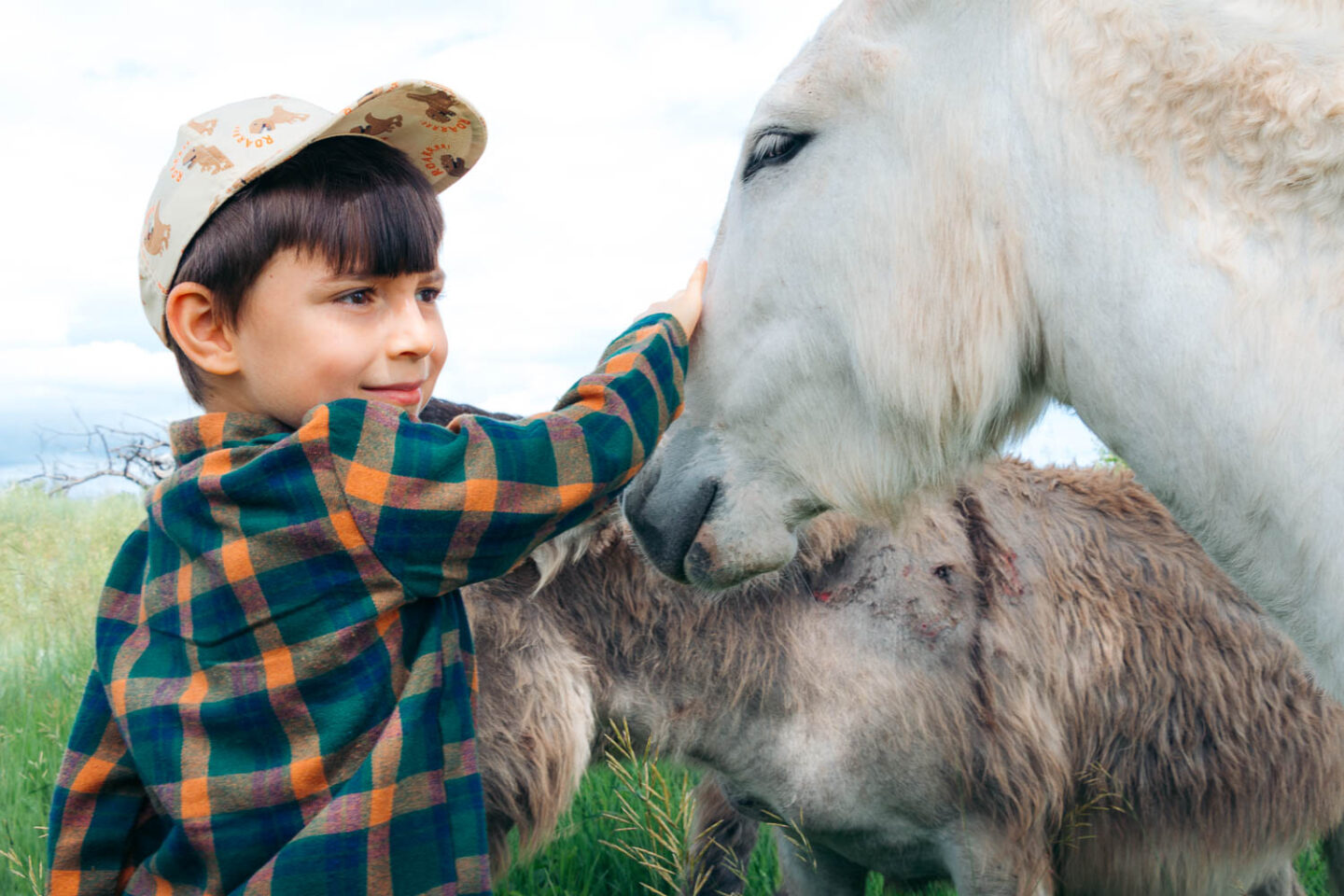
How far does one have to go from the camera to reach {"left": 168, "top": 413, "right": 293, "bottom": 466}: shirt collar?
5.30 ft

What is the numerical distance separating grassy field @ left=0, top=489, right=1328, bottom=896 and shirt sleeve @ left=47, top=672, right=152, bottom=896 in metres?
1.01

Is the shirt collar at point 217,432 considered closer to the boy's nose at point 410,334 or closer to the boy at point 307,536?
the boy at point 307,536

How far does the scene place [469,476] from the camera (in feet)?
4.80

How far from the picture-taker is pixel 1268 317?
1188mm

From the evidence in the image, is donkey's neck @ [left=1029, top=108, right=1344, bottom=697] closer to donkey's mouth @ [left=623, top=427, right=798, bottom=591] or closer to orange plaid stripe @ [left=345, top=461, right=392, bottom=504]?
donkey's mouth @ [left=623, top=427, right=798, bottom=591]

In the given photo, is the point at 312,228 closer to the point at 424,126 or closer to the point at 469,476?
the point at 424,126

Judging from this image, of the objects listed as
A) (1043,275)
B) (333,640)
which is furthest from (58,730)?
(1043,275)

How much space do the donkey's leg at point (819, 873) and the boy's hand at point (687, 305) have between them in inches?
77.4

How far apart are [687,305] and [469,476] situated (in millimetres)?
573

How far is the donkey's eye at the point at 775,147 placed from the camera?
1.64 meters

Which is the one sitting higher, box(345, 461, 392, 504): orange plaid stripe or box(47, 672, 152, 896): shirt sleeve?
box(345, 461, 392, 504): orange plaid stripe

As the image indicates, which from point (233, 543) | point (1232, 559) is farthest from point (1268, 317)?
point (233, 543)

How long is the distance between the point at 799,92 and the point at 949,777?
6.30ft

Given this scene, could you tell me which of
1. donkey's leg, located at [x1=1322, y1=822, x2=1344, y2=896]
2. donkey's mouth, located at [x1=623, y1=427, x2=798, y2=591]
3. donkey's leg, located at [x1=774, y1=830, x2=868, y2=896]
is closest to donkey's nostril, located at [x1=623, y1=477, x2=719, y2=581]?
donkey's mouth, located at [x1=623, y1=427, x2=798, y2=591]
